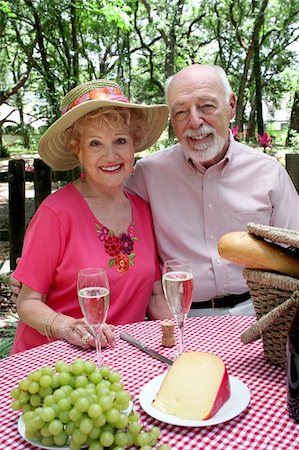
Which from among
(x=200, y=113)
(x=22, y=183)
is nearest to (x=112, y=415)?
(x=200, y=113)

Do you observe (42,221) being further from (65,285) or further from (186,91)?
(186,91)

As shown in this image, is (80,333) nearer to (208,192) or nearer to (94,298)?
(94,298)

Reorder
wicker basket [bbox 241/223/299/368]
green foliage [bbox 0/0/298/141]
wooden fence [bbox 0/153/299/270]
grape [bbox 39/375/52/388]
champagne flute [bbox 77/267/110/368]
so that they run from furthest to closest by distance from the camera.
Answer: green foliage [bbox 0/0/298/141]
wooden fence [bbox 0/153/299/270]
champagne flute [bbox 77/267/110/368]
wicker basket [bbox 241/223/299/368]
grape [bbox 39/375/52/388]

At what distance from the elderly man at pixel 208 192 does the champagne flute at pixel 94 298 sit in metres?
1.27

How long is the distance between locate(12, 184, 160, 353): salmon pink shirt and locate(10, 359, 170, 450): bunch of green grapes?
1093mm

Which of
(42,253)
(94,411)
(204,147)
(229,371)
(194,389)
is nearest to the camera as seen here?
(94,411)

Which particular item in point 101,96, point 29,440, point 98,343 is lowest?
point 29,440

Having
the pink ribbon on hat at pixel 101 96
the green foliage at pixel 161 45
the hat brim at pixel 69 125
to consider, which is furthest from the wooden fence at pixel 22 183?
the green foliage at pixel 161 45

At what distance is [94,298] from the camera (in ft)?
5.06

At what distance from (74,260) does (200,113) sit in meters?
1.14

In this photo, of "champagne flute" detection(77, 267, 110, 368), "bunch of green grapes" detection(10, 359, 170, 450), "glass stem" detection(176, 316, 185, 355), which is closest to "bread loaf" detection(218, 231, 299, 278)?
"glass stem" detection(176, 316, 185, 355)

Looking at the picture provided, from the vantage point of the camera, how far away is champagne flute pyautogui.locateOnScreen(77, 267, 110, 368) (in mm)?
1541

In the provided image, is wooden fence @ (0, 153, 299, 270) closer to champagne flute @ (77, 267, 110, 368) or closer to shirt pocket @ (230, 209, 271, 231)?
shirt pocket @ (230, 209, 271, 231)

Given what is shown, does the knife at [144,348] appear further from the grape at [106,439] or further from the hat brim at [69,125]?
the hat brim at [69,125]
